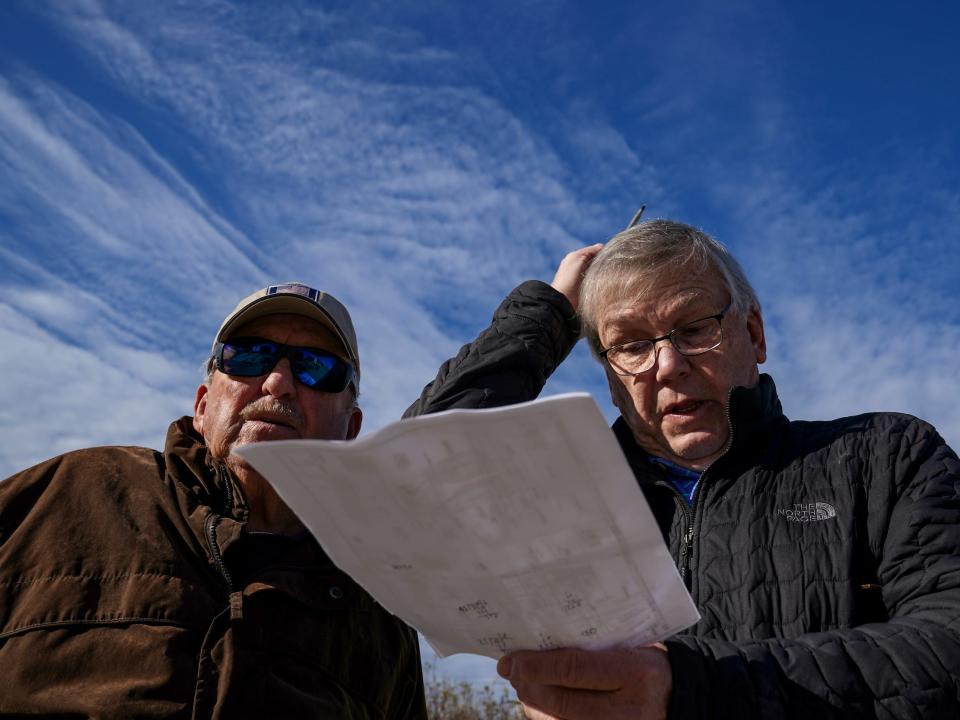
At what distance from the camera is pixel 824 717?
1.51m

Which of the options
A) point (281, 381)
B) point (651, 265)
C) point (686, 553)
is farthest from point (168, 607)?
point (651, 265)

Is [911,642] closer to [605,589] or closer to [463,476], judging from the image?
[605,589]

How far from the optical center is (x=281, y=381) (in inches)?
142

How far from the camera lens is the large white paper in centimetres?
125

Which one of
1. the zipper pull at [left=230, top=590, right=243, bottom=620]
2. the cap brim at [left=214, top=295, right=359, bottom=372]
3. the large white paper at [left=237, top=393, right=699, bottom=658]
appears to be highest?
the cap brim at [left=214, top=295, right=359, bottom=372]

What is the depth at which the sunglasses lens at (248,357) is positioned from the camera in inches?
144

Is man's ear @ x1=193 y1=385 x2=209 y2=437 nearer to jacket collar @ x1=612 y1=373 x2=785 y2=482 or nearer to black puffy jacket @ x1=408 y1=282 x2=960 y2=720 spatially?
black puffy jacket @ x1=408 y1=282 x2=960 y2=720

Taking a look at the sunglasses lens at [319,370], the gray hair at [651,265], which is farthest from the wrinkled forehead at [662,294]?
the sunglasses lens at [319,370]

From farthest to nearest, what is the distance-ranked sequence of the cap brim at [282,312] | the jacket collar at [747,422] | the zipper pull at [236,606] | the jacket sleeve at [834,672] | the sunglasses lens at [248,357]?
the cap brim at [282,312]
the sunglasses lens at [248,357]
the zipper pull at [236,606]
the jacket collar at [747,422]
the jacket sleeve at [834,672]

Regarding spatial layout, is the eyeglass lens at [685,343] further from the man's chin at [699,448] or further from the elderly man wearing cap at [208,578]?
the elderly man wearing cap at [208,578]

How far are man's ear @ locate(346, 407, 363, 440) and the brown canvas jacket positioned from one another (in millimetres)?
669

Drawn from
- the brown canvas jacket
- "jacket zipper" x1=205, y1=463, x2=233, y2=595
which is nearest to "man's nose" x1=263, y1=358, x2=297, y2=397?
the brown canvas jacket

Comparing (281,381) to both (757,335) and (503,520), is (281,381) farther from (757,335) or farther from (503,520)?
(503,520)

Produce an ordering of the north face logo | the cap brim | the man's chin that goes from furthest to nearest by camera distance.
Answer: the cap brim
the man's chin
the north face logo
